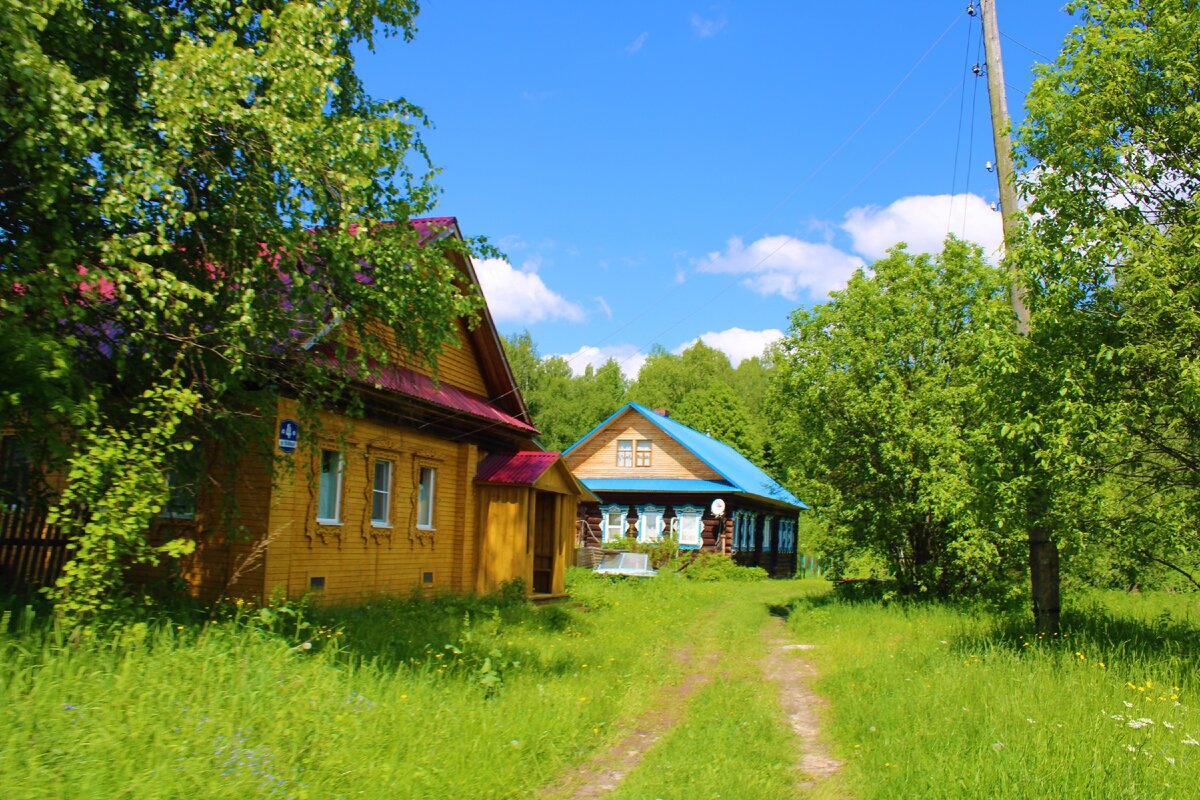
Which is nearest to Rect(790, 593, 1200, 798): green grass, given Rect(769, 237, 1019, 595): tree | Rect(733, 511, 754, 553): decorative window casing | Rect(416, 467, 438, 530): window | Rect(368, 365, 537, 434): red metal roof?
Rect(769, 237, 1019, 595): tree

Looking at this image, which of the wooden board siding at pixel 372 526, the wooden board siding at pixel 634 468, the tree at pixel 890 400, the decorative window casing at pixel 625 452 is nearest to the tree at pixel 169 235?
the wooden board siding at pixel 372 526

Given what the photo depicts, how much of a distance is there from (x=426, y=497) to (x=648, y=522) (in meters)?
20.9

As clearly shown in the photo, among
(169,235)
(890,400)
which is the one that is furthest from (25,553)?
(890,400)

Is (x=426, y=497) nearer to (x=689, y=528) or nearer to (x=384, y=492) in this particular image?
(x=384, y=492)

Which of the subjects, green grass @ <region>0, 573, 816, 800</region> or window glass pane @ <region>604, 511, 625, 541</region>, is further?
window glass pane @ <region>604, 511, 625, 541</region>

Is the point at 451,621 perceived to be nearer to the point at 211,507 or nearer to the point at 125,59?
the point at 211,507

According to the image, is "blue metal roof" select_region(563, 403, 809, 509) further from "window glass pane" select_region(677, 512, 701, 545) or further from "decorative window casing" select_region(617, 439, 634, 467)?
"window glass pane" select_region(677, 512, 701, 545)

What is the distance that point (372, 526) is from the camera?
16141mm

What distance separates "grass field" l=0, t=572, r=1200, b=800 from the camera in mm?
5871

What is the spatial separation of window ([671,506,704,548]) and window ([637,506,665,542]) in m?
0.65

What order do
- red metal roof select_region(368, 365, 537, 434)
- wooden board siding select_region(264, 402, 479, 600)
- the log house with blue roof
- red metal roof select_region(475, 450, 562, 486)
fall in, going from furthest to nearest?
1. the log house with blue roof
2. red metal roof select_region(475, 450, 562, 486)
3. red metal roof select_region(368, 365, 537, 434)
4. wooden board siding select_region(264, 402, 479, 600)

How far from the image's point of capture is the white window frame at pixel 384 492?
16.5 metres

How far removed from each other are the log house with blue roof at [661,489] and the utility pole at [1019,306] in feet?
76.2

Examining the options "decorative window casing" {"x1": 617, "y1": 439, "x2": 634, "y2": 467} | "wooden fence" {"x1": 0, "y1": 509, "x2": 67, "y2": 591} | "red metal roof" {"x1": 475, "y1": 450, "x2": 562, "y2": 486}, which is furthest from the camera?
"decorative window casing" {"x1": 617, "y1": 439, "x2": 634, "y2": 467}
